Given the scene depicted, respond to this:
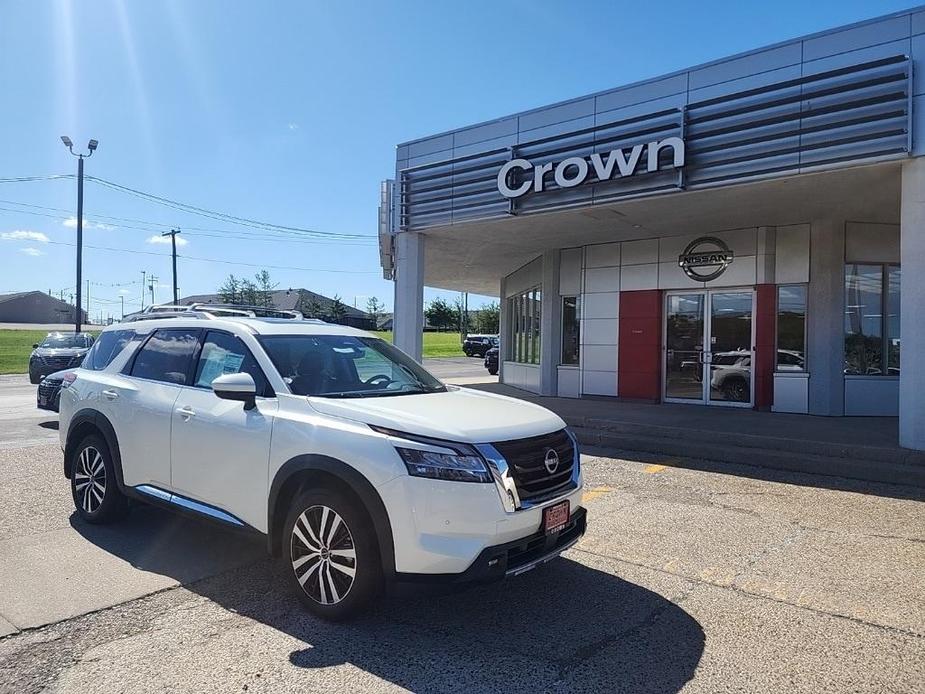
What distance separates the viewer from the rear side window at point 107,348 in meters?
5.72

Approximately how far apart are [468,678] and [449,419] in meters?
1.35

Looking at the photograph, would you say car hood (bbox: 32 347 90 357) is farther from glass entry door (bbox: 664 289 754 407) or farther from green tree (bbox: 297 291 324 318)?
green tree (bbox: 297 291 324 318)

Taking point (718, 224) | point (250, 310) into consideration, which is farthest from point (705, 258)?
point (250, 310)

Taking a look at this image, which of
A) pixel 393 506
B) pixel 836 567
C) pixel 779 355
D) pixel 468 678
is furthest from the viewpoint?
pixel 779 355

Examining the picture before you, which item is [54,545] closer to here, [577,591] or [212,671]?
[212,671]

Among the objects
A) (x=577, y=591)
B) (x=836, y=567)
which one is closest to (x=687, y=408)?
(x=836, y=567)

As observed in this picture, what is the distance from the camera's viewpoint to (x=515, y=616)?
12.6 feet

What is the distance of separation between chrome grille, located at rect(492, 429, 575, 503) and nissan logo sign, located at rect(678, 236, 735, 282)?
994 centimetres

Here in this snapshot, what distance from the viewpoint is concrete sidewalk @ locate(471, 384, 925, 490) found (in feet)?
25.2

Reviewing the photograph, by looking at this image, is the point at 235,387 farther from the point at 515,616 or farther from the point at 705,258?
the point at 705,258

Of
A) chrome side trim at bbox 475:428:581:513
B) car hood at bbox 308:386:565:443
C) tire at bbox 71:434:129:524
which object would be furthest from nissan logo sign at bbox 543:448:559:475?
tire at bbox 71:434:129:524

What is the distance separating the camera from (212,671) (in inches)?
125

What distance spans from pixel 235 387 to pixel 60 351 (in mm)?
14233

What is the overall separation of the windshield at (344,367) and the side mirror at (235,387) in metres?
0.27
